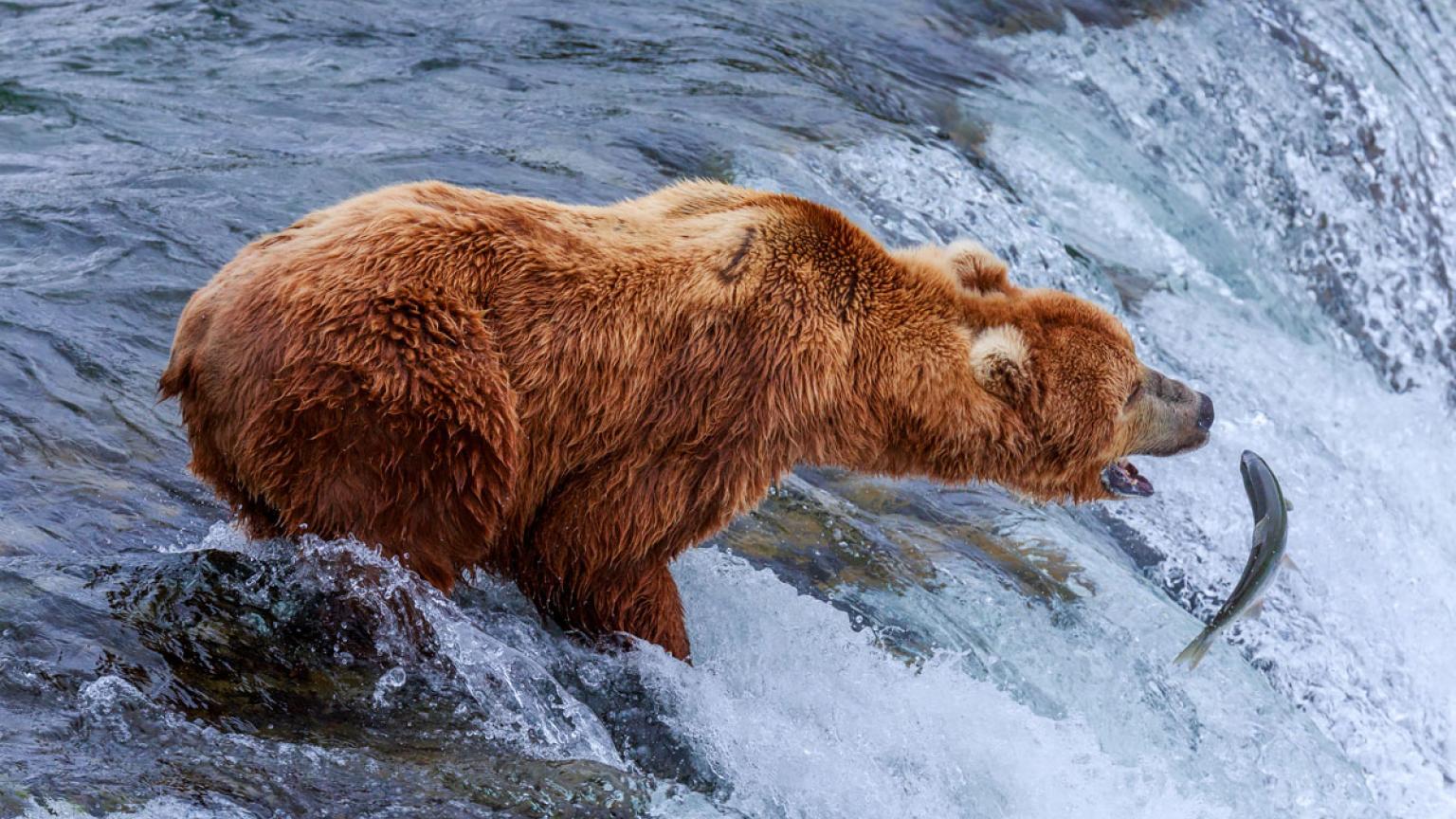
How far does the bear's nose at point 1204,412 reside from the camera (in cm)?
505

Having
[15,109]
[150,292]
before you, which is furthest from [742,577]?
[15,109]

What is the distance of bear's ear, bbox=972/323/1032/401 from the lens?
181 inches

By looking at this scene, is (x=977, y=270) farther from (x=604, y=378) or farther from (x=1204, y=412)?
(x=604, y=378)

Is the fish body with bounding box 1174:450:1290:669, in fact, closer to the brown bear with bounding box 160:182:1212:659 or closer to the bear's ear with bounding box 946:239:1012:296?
the brown bear with bounding box 160:182:1212:659

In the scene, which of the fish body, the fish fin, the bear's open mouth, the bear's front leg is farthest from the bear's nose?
the bear's front leg

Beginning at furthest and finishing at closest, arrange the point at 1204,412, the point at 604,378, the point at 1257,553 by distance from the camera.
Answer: the point at 1257,553 < the point at 1204,412 < the point at 604,378

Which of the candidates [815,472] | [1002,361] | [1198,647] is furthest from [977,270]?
[815,472]

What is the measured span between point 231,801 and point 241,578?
1026 mm

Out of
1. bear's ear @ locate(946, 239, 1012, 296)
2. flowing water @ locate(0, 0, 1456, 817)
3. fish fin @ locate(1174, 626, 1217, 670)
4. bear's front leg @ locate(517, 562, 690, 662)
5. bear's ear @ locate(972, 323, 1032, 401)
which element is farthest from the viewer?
fish fin @ locate(1174, 626, 1217, 670)

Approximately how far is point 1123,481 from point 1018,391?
0.64m

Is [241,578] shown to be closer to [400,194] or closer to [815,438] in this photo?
[400,194]

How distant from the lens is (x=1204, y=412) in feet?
16.6

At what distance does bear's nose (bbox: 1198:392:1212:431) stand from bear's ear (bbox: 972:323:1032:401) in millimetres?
718

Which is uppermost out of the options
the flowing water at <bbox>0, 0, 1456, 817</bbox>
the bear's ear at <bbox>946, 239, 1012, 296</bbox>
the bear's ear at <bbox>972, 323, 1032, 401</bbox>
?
the bear's ear at <bbox>946, 239, 1012, 296</bbox>
